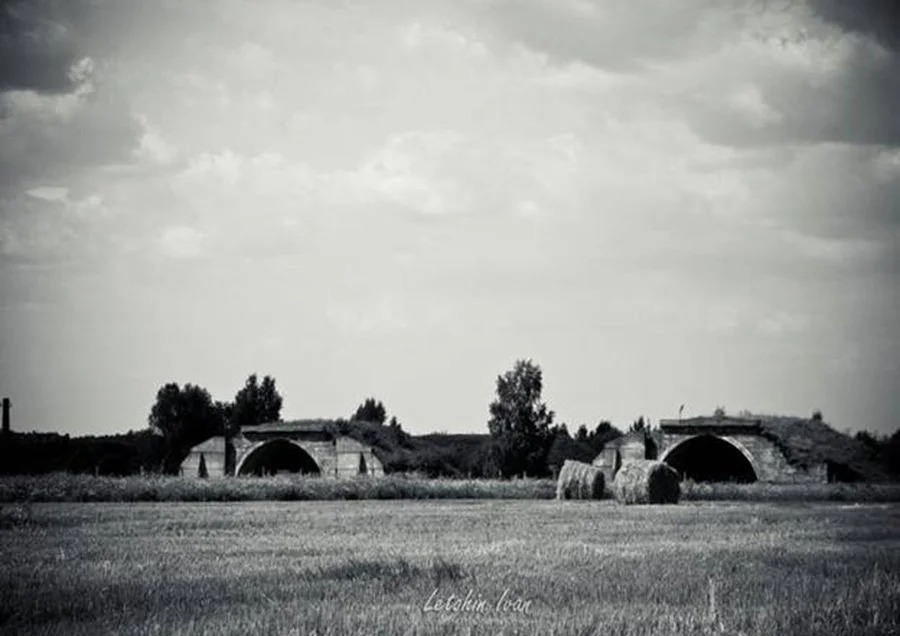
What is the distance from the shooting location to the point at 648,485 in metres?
34.2

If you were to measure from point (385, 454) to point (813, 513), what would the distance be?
3140 cm

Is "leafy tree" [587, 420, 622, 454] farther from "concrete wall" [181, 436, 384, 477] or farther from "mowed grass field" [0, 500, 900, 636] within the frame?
"mowed grass field" [0, 500, 900, 636]

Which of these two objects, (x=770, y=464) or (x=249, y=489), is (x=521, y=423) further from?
(x=249, y=489)

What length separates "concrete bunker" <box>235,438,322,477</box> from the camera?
194 feet

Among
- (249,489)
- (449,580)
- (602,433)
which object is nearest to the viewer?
(449,580)

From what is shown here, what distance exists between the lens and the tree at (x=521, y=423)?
2454 inches

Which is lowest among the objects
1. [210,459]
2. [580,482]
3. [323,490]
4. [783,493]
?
[783,493]

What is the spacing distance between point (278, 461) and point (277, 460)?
0.78 feet

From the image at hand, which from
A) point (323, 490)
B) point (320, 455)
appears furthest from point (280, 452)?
point (323, 490)

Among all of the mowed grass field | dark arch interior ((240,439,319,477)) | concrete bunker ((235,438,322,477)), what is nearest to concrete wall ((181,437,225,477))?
concrete bunker ((235,438,322,477))

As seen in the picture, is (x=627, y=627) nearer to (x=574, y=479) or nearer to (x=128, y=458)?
(x=574, y=479)

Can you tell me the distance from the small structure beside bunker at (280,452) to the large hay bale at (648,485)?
70.1 feet

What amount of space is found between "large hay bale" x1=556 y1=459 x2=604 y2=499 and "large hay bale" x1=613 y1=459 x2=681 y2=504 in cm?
361

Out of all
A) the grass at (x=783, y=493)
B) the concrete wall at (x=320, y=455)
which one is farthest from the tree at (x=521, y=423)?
the grass at (x=783, y=493)
